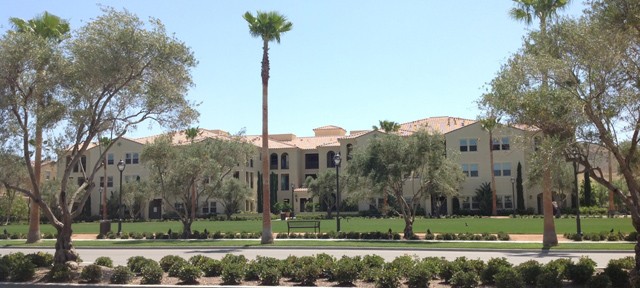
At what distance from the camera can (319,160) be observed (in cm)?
7738

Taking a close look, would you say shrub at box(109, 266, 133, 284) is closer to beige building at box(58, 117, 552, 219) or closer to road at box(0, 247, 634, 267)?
road at box(0, 247, 634, 267)

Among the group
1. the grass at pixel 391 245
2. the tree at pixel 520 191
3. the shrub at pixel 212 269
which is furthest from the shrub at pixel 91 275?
the tree at pixel 520 191

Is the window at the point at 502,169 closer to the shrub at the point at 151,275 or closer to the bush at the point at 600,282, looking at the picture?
the bush at the point at 600,282

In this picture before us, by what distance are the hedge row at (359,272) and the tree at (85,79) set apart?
158cm

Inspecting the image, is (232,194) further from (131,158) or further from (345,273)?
(345,273)

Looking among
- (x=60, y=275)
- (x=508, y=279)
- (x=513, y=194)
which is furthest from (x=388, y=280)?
(x=513, y=194)

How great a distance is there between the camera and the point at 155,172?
3750cm

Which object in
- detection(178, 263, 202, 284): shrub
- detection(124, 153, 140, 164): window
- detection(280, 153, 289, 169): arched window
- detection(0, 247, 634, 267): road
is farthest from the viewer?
detection(280, 153, 289, 169): arched window

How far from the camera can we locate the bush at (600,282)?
11.0m

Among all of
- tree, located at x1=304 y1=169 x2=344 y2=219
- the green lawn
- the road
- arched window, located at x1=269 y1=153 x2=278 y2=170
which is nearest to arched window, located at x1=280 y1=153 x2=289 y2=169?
arched window, located at x1=269 y1=153 x2=278 y2=170

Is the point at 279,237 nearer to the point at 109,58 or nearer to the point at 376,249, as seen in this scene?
the point at 376,249

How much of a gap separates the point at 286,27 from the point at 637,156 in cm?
1825

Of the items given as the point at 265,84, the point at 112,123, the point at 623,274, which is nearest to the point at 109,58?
the point at 112,123

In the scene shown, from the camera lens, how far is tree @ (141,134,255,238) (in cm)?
3378
